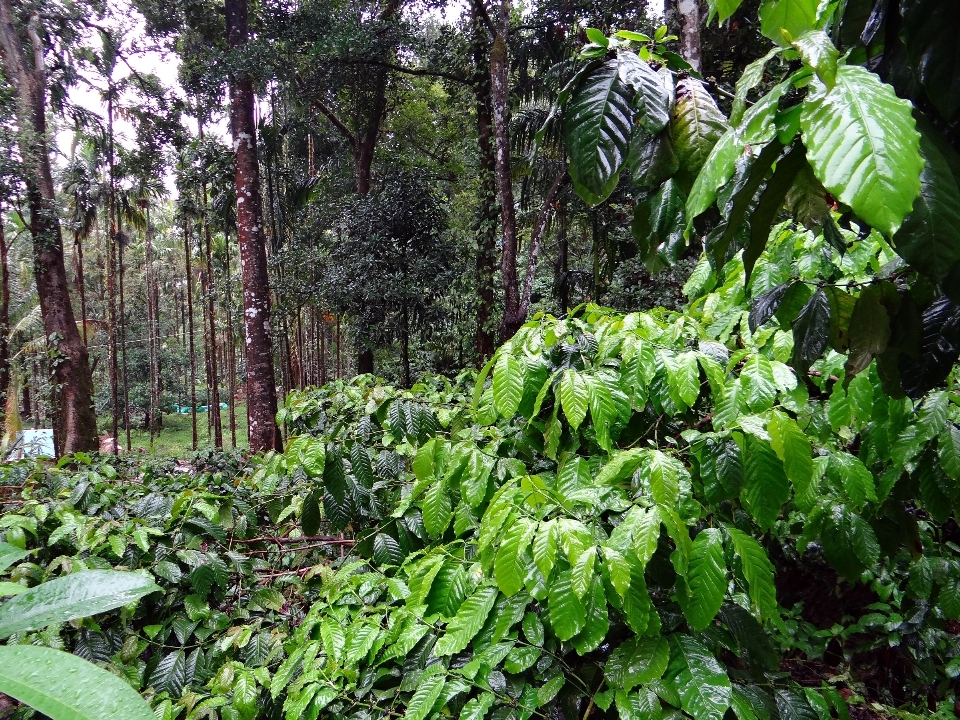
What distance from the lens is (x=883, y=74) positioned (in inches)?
29.0

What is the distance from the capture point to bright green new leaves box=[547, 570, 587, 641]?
1040 mm

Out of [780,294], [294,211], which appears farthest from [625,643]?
[294,211]

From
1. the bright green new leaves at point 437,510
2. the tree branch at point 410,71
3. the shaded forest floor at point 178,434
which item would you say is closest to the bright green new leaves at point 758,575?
the bright green new leaves at point 437,510

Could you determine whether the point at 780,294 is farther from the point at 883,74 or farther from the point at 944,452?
the point at 944,452

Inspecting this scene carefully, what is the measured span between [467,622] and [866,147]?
1229mm

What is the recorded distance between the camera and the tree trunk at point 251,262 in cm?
623

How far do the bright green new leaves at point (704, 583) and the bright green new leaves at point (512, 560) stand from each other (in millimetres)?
331

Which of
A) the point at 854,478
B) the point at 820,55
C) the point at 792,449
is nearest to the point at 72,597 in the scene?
the point at 820,55

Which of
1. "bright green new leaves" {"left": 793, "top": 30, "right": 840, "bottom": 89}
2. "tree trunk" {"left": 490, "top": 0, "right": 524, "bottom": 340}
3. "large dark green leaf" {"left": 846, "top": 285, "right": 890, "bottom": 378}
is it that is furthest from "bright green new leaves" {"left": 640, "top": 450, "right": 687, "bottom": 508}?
"tree trunk" {"left": 490, "top": 0, "right": 524, "bottom": 340}

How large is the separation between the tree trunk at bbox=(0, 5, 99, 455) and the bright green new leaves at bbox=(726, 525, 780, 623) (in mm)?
8882

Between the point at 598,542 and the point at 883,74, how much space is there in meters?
0.94

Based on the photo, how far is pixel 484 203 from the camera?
7.21m

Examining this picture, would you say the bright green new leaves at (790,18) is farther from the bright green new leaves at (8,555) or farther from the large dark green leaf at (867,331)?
the bright green new leaves at (8,555)

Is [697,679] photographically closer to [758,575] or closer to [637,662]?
[637,662]
